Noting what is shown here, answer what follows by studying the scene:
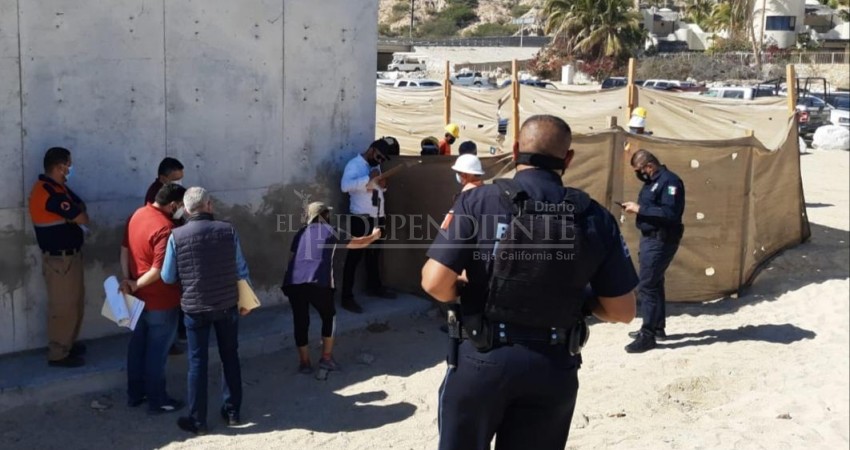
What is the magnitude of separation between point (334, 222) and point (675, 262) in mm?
3561

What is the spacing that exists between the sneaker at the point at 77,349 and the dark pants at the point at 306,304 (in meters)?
1.67

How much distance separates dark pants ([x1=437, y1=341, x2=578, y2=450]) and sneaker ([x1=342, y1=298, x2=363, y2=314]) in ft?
15.5

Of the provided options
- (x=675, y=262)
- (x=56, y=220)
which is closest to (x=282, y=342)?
(x=56, y=220)

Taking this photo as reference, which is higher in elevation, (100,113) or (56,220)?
(100,113)

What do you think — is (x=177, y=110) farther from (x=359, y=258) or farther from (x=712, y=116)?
(x=712, y=116)

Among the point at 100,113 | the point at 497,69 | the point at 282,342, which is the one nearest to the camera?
the point at 100,113

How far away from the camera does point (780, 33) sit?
2739cm

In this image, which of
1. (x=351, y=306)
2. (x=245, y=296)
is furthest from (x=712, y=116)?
(x=245, y=296)

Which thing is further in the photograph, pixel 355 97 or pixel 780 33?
pixel 780 33

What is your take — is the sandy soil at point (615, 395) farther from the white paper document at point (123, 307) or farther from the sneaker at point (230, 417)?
the white paper document at point (123, 307)

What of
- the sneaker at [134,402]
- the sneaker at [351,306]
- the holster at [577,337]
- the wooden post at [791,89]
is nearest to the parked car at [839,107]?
the wooden post at [791,89]

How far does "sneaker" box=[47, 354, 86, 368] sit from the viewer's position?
6293mm

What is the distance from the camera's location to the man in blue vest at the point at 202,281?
5.39 m

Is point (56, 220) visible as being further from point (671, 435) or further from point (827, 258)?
point (827, 258)
